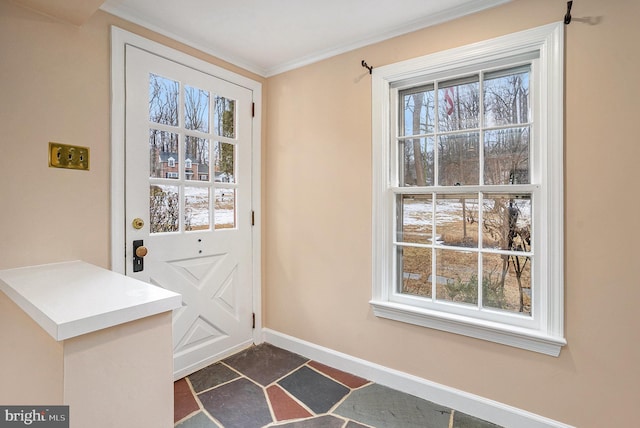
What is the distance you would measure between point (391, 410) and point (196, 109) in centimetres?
238

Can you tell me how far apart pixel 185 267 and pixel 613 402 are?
2.54m

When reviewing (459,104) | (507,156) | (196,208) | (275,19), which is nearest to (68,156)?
(196,208)

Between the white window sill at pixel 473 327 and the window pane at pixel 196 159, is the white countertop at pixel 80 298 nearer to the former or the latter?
the window pane at pixel 196 159

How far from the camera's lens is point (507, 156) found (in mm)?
1840

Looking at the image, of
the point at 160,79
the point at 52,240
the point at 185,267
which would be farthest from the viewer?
the point at 185,267

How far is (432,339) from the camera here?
6.60 ft

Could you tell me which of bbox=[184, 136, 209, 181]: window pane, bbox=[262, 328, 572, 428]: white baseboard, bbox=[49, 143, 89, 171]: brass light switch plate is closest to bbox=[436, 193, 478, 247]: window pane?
bbox=[262, 328, 572, 428]: white baseboard

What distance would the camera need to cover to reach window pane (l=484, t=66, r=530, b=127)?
1.79 metres

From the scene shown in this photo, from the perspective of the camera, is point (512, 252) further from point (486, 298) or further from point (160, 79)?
point (160, 79)

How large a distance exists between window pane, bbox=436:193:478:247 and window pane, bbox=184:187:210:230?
1.65 m

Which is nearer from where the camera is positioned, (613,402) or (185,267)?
(613,402)

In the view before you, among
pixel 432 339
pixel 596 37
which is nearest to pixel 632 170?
pixel 596 37

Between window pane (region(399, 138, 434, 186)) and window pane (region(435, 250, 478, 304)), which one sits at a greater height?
window pane (region(399, 138, 434, 186))

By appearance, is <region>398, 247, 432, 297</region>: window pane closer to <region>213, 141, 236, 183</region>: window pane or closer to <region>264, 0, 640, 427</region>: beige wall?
<region>264, 0, 640, 427</region>: beige wall
